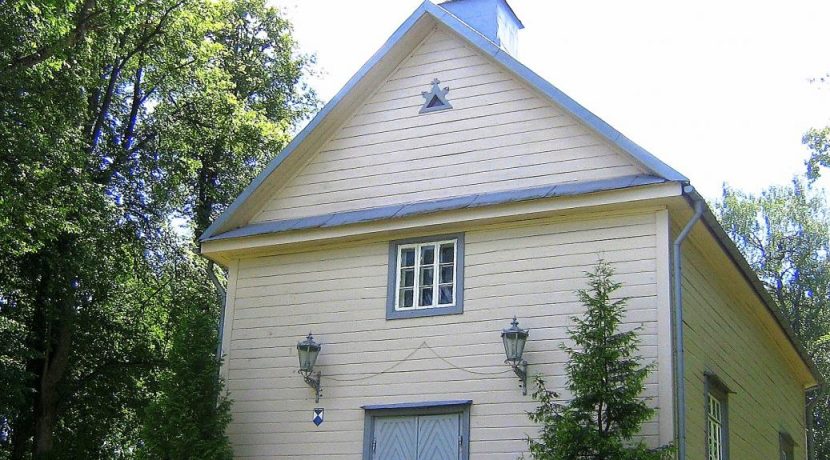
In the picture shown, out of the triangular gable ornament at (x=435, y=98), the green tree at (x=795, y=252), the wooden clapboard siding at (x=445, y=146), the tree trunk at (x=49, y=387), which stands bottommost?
the tree trunk at (x=49, y=387)

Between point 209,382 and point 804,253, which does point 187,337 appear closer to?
point 209,382

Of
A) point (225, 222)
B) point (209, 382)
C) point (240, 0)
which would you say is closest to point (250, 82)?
point (240, 0)

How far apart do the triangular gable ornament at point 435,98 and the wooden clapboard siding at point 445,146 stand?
0.26ft

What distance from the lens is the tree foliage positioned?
19.9 meters

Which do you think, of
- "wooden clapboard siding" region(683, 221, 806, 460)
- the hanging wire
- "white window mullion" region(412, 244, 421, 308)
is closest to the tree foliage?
the hanging wire

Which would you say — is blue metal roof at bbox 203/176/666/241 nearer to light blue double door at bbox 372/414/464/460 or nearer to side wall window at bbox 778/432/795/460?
light blue double door at bbox 372/414/464/460

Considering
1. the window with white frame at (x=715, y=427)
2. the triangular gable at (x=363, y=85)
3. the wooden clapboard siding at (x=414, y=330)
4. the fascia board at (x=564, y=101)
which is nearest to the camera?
the fascia board at (x=564, y=101)

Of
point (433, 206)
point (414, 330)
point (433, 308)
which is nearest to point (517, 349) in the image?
point (433, 308)

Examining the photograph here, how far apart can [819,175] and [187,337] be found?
13.9 m

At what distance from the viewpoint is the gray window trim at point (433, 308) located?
1423 cm

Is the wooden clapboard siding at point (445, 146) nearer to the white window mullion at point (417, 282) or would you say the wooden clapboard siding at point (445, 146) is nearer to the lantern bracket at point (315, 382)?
the white window mullion at point (417, 282)

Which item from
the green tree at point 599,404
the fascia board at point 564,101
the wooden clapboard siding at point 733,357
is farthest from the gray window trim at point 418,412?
the fascia board at point 564,101

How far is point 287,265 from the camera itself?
15.9 m

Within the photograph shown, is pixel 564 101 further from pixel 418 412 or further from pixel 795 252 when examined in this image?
pixel 795 252
